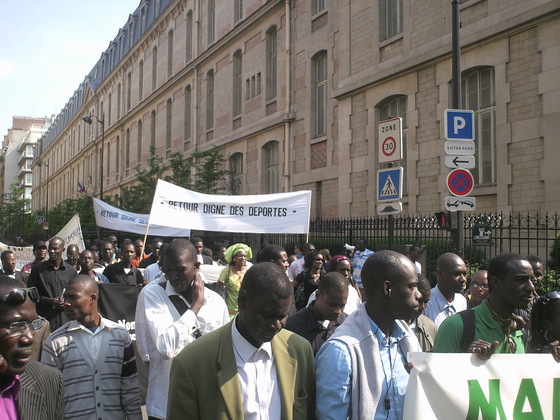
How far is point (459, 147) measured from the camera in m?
9.50

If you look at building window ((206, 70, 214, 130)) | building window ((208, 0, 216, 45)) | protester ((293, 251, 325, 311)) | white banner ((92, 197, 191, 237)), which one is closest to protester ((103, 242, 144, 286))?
protester ((293, 251, 325, 311))

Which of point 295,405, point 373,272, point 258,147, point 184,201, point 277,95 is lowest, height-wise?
point 295,405

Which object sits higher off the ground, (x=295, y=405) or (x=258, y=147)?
A: (x=258, y=147)

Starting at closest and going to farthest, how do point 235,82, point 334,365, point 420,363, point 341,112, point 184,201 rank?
point 334,365
point 420,363
point 184,201
point 341,112
point 235,82

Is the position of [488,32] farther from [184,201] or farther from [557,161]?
[184,201]

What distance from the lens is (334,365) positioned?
2.68 m

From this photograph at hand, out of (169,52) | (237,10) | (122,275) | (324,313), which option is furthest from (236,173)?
(324,313)

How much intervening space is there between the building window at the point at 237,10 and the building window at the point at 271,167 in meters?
7.50

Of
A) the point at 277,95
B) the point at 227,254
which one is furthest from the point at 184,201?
the point at 277,95

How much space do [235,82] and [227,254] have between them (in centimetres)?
2386

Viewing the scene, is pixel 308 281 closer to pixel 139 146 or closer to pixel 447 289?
pixel 447 289

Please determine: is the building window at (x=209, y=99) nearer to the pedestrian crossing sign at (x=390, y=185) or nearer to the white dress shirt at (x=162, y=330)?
the pedestrian crossing sign at (x=390, y=185)

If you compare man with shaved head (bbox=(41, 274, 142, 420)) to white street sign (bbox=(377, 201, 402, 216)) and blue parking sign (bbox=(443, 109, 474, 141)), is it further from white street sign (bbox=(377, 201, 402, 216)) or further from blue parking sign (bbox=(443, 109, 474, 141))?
blue parking sign (bbox=(443, 109, 474, 141))

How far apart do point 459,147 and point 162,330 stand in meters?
6.93
